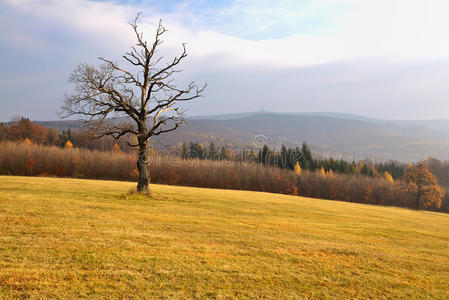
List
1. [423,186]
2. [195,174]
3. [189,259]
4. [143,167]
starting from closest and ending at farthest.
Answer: [189,259] → [143,167] → [423,186] → [195,174]

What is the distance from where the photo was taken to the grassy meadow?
8273 millimetres

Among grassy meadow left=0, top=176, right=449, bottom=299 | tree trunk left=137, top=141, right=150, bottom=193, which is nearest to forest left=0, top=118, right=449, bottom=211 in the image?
tree trunk left=137, top=141, right=150, bottom=193

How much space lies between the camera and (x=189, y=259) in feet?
35.0

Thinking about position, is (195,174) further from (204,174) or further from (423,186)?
(423,186)

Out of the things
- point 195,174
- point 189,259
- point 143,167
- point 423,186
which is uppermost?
point 143,167

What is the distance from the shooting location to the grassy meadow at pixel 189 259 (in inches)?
326

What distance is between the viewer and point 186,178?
312ft

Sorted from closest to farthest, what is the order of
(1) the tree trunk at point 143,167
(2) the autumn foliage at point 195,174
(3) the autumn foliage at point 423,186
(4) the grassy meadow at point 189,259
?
(4) the grassy meadow at point 189,259 < (1) the tree trunk at point 143,167 < (3) the autumn foliage at point 423,186 < (2) the autumn foliage at point 195,174

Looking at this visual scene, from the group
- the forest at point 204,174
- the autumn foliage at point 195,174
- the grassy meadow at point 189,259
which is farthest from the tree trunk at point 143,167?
the autumn foliage at point 195,174

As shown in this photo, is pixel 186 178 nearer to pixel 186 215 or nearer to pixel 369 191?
pixel 369 191

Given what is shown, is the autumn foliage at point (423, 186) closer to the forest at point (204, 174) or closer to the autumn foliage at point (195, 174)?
the forest at point (204, 174)

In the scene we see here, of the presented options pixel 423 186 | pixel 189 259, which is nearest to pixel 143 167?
pixel 189 259

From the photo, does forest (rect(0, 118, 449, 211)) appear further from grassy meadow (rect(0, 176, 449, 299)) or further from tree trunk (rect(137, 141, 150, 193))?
grassy meadow (rect(0, 176, 449, 299))

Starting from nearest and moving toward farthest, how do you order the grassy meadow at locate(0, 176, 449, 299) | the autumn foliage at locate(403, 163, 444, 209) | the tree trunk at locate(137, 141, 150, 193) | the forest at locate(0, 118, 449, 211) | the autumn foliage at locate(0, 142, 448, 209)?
the grassy meadow at locate(0, 176, 449, 299)
the tree trunk at locate(137, 141, 150, 193)
the autumn foliage at locate(403, 163, 444, 209)
the forest at locate(0, 118, 449, 211)
the autumn foliage at locate(0, 142, 448, 209)
